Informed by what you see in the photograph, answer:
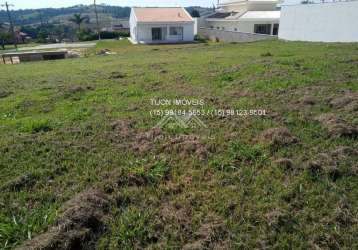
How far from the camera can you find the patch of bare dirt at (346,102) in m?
4.77

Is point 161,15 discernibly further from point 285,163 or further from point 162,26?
point 285,163

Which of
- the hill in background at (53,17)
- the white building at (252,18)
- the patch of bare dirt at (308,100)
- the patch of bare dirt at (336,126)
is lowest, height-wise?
the patch of bare dirt at (336,126)

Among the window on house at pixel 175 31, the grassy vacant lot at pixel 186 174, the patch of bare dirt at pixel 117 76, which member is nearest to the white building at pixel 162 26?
the window on house at pixel 175 31

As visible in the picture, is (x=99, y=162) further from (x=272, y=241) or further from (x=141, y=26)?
(x=141, y=26)

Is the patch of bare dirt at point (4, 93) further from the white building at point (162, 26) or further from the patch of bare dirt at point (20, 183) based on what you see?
the white building at point (162, 26)

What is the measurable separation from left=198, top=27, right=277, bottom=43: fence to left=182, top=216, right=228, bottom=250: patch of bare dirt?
2214cm

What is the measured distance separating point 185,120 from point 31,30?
72985 millimetres

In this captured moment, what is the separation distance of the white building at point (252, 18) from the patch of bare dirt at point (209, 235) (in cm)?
2965

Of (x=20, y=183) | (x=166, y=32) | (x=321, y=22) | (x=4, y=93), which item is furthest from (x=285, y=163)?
(x=166, y=32)

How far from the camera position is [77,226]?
2.48 meters

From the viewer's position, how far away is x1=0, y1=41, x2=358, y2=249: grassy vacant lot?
243 cm

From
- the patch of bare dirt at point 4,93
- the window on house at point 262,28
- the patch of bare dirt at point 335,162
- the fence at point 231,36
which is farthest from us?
the window on house at point 262,28

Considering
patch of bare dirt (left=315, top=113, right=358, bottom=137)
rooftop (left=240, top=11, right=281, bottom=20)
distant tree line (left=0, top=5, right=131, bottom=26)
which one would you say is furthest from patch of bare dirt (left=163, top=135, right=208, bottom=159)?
distant tree line (left=0, top=5, right=131, bottom=26)

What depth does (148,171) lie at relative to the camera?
3396 mm
